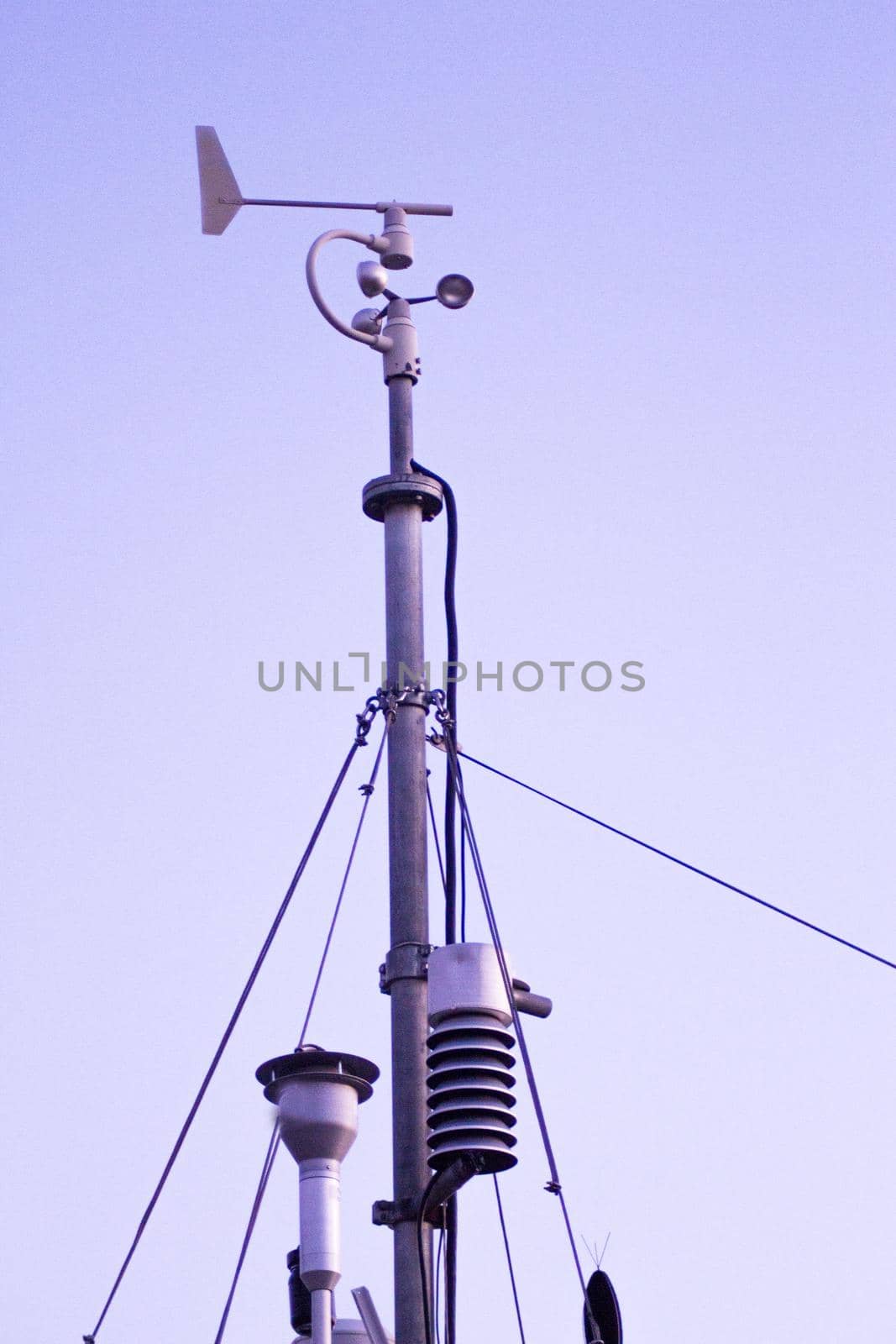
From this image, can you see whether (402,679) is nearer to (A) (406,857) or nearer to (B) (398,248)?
(A) (406,857)

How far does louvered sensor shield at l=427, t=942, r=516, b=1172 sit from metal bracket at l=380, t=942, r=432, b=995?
1.30ft

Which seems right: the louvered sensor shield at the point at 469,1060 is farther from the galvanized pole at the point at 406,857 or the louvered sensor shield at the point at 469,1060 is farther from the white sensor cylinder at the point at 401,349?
the white sensor cylinder at the point at 401,349

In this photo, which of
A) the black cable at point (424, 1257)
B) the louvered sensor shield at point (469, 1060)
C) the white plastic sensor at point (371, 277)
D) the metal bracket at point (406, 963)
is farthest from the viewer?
the white plastic sensor at point (371, 277)

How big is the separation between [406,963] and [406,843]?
0.57 m

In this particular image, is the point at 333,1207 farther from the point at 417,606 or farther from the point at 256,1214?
the point at 417,606

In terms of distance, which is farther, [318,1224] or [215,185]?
[215,185]

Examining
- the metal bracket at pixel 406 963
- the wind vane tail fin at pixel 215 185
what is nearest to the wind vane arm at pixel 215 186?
the wind vane tail fin at pixel 215 185

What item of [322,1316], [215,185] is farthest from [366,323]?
[322,1316]

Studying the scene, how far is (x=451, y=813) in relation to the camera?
29.7 ft

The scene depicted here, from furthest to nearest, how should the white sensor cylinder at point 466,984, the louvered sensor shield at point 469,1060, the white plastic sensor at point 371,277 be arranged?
the white plastic sensor at point 371,277
the white sensor cylinder at point 466,984
the louvered sensor shield at point 469,1060

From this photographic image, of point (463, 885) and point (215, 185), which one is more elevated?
point (215, 185)

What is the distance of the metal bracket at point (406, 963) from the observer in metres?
8.16

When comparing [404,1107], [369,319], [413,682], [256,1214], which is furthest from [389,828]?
[369,319]

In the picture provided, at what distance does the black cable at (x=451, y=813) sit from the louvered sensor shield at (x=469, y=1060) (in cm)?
44
